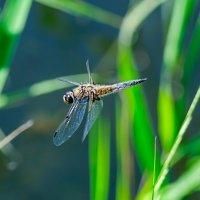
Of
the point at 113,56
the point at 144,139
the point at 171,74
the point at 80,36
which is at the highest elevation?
the point at 80,36

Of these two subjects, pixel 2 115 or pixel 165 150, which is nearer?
pixel 165 150

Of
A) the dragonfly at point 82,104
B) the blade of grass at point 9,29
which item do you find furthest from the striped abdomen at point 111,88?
the blade of grass at point 9,29

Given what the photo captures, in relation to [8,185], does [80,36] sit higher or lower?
higher

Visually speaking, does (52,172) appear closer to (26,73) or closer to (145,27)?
(26,73)

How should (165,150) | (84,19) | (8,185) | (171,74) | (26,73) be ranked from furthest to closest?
(84,19), (26,73), (8,185), (171,74), (165,150)

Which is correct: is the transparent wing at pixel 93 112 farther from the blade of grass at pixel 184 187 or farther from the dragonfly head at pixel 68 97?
the blade of grass at pixel 184 187

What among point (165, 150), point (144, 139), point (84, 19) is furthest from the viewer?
point (84, 19)

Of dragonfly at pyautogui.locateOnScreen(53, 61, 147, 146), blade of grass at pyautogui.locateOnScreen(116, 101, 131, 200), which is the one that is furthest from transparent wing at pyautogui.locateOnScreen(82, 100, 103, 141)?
blade of grass at pyautogui.locateOnScreen(116, 101, 131, 200)

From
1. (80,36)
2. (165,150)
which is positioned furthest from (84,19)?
(165,150)
